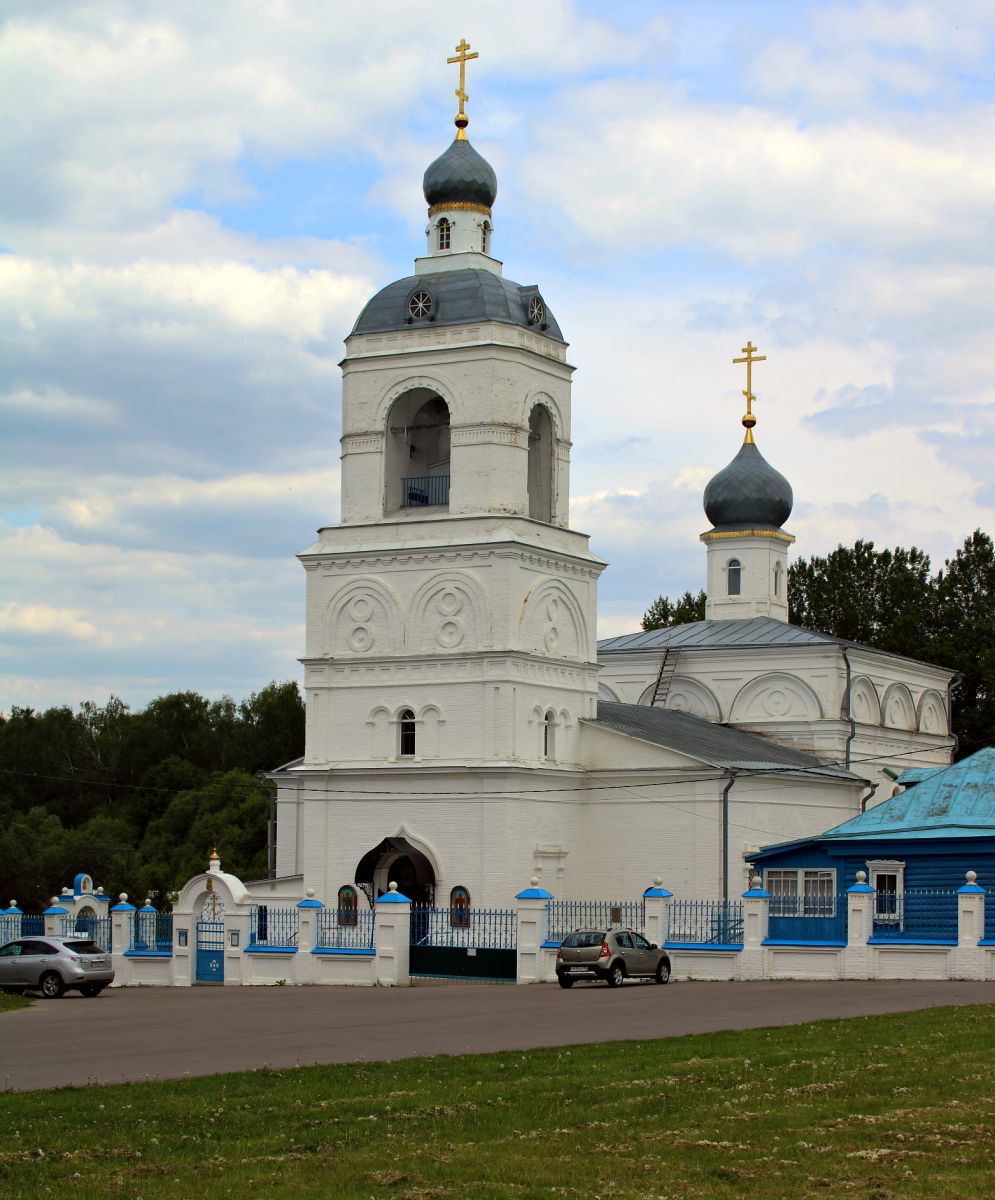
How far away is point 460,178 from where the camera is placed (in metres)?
40.3

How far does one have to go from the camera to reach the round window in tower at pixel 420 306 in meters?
39.7

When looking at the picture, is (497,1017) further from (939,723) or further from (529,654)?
(939,723)

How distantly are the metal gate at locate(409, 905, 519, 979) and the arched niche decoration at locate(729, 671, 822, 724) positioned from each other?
18019mm

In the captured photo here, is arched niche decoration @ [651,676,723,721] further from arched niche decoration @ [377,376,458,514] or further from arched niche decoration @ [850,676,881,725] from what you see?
arched niche decoration @ [377,376,458,514]

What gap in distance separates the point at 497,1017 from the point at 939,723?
3617 centimetres

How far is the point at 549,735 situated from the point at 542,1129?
90.8 ft

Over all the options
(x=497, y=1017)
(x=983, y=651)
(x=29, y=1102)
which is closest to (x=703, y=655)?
(x=983, y=651)

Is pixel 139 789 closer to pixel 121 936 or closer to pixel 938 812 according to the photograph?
pixel 121 936

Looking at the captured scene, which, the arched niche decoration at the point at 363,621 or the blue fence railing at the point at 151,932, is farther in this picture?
the arched niche decoration at the point at 363,621

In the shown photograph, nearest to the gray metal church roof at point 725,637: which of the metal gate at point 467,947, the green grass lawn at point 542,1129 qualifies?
the metal gate at point 467,947

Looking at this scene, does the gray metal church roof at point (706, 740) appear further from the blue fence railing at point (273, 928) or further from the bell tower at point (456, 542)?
the blue fence railing at point (273, 928)

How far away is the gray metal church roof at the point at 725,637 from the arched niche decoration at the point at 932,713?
3720 mm

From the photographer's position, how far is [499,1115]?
11.8m

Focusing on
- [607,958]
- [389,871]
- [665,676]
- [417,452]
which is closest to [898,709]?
[665,676]
